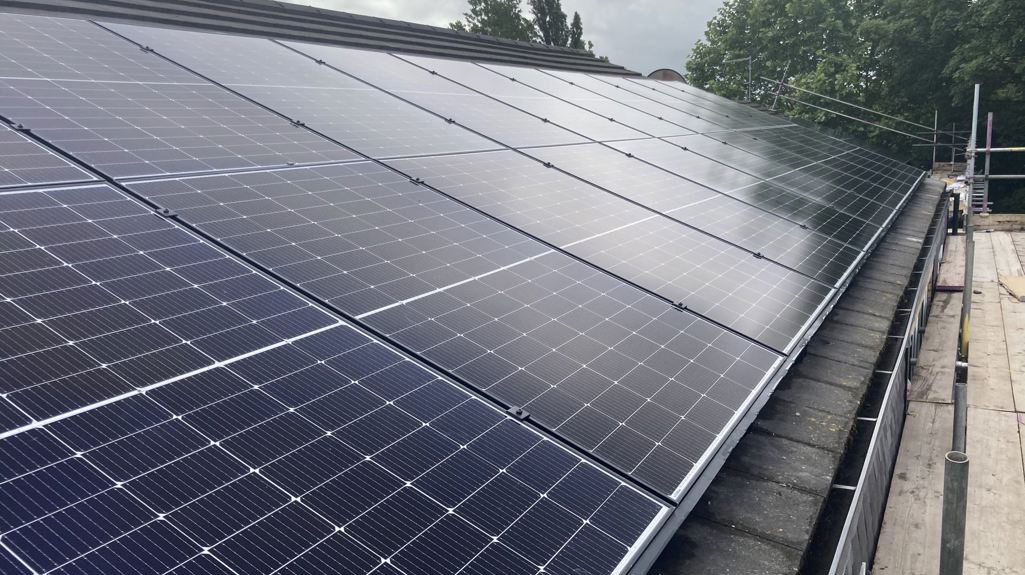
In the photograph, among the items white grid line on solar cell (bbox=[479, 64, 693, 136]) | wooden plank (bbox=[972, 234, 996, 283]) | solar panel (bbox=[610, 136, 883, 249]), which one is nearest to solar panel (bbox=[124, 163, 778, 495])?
solar panel (bbox=[610, 136, 883, 249])

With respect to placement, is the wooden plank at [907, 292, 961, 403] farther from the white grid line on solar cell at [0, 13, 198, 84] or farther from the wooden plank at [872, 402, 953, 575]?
the white grid line on solar cell at [0, 13, 198, 84]

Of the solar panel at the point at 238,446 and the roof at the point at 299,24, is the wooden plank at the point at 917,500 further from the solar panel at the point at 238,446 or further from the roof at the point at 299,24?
the roof at the point at 299,24

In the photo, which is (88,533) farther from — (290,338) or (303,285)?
(303,285)

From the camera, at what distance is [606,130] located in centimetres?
1583

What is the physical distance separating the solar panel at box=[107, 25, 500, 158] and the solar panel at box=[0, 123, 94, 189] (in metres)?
3.79

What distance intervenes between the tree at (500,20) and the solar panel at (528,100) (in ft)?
163

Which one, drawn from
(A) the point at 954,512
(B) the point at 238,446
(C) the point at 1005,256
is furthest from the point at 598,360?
(C) the point at 1005,256

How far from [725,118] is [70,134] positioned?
2244cm

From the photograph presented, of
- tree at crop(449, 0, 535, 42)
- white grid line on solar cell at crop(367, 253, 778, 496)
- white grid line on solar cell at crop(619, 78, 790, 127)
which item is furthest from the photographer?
tree at crop(449, 0, 535, 42)

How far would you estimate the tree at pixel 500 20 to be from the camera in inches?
2589

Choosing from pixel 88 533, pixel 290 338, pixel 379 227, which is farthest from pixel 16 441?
pixel 379 227

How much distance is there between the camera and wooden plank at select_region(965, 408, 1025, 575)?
8.51 m

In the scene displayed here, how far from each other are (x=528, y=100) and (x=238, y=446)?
1429 cm

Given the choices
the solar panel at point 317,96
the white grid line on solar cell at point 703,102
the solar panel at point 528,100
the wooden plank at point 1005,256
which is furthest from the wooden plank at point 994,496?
the white grid line on solar cell at point 703,102
